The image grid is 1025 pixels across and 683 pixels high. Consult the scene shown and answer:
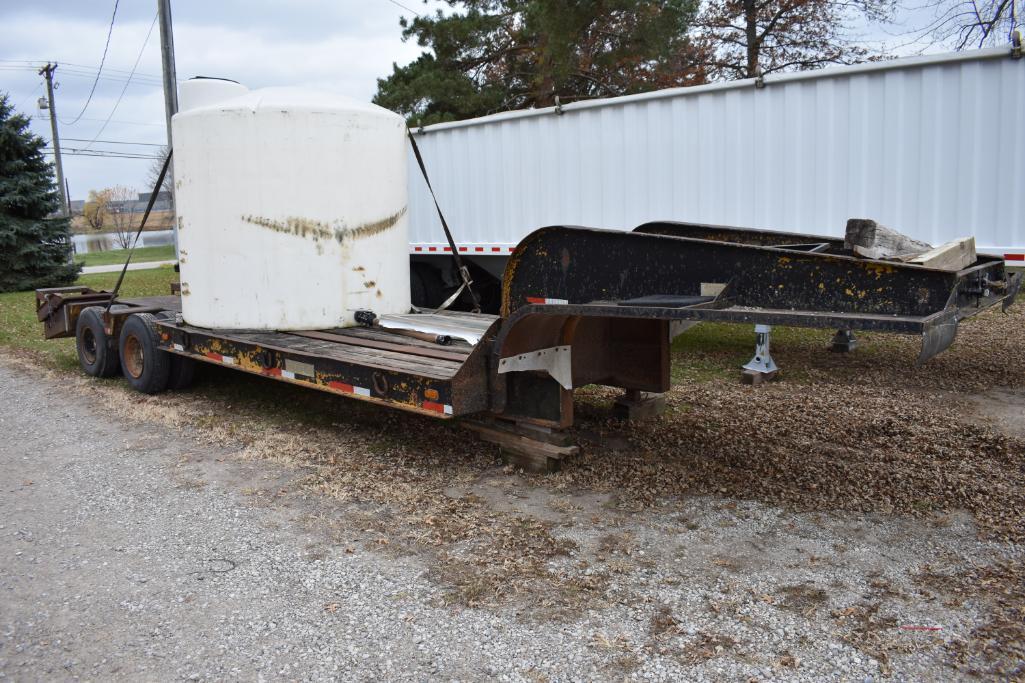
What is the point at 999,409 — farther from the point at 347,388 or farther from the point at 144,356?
the point at 144,356

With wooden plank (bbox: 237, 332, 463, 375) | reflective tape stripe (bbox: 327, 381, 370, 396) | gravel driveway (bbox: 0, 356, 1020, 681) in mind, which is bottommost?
gravel driveway (bbox: 0, 356, 1020, 681)

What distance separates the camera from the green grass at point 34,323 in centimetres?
978

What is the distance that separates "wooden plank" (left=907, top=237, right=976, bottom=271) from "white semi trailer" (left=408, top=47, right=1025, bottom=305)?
3183mm

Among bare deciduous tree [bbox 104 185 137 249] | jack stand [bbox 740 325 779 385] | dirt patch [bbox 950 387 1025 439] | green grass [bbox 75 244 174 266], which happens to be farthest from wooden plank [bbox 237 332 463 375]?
bare deciduous tree [bbox 104 185 137 249]

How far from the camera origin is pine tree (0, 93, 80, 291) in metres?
18.7

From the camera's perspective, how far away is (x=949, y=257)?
3.62 m

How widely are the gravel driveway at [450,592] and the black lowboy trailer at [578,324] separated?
58 cm

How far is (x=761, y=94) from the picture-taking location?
773 centimetres

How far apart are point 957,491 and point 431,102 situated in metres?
16.4

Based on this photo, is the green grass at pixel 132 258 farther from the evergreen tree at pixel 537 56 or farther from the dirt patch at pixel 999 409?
the dirt patch at pixel 999 409

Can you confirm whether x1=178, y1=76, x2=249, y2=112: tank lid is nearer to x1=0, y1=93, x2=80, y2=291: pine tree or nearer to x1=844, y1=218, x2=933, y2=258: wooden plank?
x1=844, y1=218, x2=933, y2=258: wooden plank

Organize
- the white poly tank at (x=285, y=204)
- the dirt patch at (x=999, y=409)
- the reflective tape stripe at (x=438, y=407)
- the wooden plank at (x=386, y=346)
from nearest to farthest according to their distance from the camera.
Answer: the reflective tape stripe at (x=438, y=407) < the wooden plank at (x=386, y=346) < the dirt patch at (x=999, y=409) < the white poly tank at (x=285, y=204)

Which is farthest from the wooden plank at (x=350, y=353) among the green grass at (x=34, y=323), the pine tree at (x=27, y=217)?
the pine tree at (x=27, y=217)

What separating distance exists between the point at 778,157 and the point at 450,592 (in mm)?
5824
